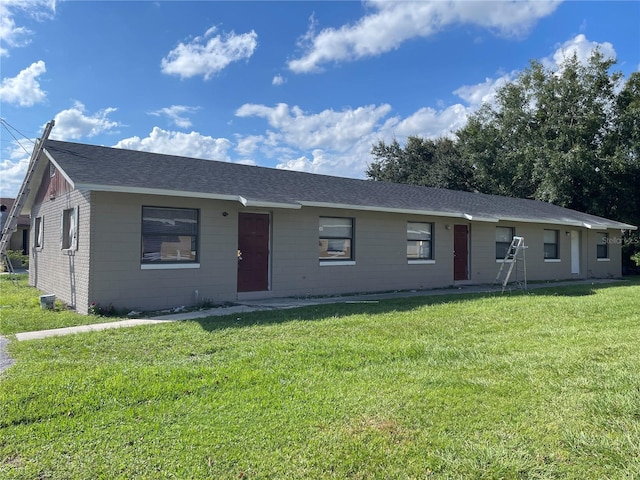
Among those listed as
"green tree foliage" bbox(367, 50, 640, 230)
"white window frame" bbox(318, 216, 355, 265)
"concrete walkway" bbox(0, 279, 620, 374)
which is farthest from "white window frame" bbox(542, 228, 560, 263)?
"white window frame" bbox(318, 216, 355, 265)

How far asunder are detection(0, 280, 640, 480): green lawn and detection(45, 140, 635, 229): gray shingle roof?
144 inches

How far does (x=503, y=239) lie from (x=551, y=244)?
3380 mm

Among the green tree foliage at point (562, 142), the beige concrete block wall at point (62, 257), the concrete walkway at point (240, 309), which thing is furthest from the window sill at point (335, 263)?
the green tree foliage at point (562, 142)

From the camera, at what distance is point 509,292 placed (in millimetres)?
13383

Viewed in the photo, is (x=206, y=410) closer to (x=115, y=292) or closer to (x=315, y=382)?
(x=315, y=382)

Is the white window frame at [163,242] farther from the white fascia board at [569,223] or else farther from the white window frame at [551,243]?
the white window frame at [551,243]

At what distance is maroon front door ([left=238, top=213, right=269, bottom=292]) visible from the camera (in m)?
11.0

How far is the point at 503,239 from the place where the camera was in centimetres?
1705

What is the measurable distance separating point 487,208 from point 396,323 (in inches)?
429

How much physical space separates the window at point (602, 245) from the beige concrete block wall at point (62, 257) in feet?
70.9

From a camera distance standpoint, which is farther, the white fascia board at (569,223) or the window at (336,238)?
the white fascia board at (569,223)

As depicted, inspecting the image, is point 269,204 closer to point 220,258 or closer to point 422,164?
point 220,258

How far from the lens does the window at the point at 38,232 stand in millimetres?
13953

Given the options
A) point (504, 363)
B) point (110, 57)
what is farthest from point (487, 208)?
point (110, 57)
